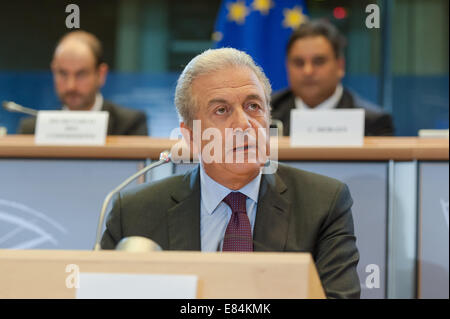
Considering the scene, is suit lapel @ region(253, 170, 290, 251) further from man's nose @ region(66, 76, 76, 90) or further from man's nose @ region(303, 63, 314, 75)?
man's nose @ region(66, 76, 76, 90)

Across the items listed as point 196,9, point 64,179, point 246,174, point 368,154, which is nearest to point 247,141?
point 246,174

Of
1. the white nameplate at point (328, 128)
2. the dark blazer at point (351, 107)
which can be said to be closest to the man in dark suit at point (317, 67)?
the dark blazer at point (351, 107)

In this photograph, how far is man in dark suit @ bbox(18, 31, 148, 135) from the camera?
3.57 meters

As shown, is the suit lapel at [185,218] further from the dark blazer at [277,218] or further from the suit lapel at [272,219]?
the suit lapel at [272,219]

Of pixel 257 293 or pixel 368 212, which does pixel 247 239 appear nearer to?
pixel 257 293

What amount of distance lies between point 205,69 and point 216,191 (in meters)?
0.32

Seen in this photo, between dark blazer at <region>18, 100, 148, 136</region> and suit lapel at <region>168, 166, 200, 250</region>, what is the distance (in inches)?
72.6

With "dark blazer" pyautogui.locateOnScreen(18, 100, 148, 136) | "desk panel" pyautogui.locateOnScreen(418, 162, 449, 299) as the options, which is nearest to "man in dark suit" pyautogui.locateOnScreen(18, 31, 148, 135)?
"dark blazer" pyautogui.locateOnScreen(18, 100, 148, 136)

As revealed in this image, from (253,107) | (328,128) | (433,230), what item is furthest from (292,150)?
(253,107)

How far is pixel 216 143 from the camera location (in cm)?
177

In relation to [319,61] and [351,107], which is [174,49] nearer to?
[319,61]

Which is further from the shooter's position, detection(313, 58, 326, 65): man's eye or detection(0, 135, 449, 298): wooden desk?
detection(313, 58, 326, 65): man's eye

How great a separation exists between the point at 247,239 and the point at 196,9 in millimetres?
4353

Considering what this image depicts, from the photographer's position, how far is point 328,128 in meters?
2.56
